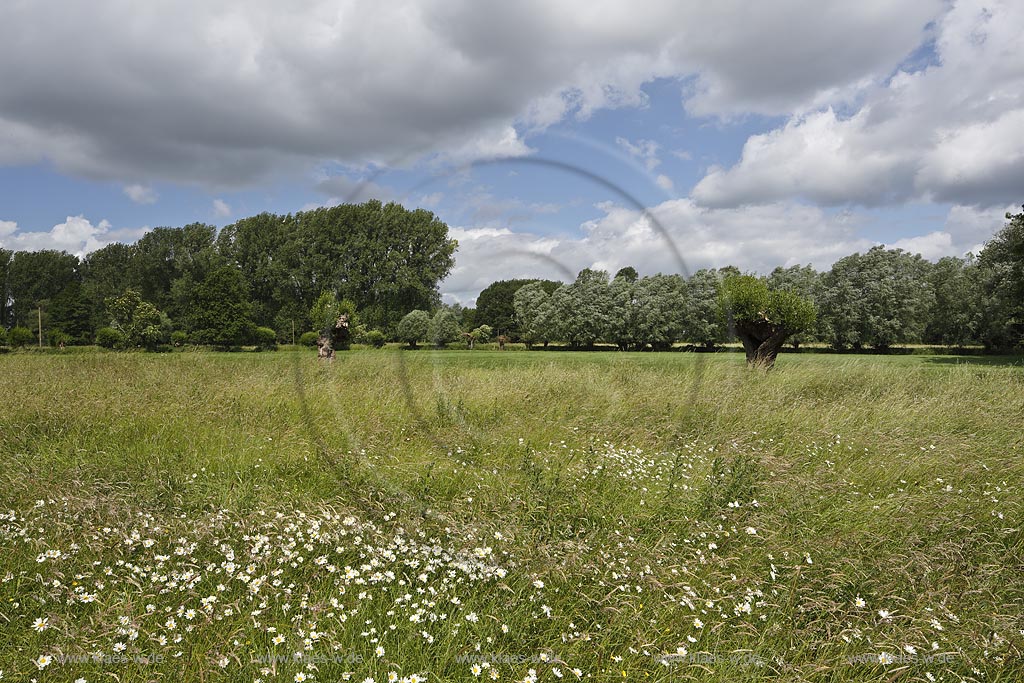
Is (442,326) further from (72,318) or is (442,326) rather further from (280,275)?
(72,318)

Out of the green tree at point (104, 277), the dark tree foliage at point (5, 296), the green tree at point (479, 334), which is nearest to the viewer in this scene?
the green tree at point (479, 334)

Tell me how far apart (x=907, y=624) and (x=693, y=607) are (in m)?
1.54

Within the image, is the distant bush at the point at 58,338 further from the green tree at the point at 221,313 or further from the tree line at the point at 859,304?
the tree line at the point at 859,304

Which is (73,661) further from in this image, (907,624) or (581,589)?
(907,624)

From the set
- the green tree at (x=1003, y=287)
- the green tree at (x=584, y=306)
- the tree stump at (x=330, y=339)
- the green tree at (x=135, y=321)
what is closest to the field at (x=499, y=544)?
the green tree at (x=584, y=306)

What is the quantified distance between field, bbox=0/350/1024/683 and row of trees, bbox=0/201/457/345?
2.28 m

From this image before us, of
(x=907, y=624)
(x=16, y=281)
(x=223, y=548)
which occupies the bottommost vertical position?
(x=907, y=624)

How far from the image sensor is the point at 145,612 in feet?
11.4

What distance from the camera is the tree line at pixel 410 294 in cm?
789

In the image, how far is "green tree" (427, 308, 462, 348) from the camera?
7.21 m

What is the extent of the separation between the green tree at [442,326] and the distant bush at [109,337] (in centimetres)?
4691

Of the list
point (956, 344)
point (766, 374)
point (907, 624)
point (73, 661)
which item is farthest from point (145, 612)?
point (956, 344)

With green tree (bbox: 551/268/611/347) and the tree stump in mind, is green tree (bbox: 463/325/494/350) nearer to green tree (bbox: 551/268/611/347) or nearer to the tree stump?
green tree (bbox: 551/268/611/347)

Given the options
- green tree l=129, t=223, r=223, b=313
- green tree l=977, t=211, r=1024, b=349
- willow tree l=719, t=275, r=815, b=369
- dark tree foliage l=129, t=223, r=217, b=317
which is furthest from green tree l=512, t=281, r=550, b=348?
dark tree foliage l=129, t=223, r=217, b=317
